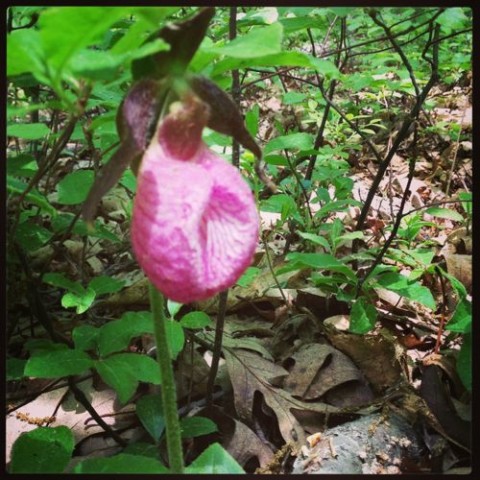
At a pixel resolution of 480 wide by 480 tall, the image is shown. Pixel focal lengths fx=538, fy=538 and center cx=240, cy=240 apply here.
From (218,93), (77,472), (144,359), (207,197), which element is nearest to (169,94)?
(218,93)

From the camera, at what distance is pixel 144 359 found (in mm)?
1000

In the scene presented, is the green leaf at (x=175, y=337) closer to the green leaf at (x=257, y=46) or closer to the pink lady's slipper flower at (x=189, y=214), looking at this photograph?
the pink lady's slipper flower at (x=189, y=214)

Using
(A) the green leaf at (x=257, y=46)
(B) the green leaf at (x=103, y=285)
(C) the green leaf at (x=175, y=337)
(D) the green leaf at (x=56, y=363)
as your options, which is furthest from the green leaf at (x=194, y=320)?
(A) the green leaf at (x=257, y=46)

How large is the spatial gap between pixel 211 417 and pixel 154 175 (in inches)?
30.5

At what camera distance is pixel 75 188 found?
38.9 inches

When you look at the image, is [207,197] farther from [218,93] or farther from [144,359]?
[144,359]

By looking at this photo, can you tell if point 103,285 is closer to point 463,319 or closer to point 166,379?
point 166,379

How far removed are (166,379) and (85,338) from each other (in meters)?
0.31

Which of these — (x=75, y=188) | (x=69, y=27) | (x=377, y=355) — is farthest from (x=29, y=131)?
(x=377, y=355)

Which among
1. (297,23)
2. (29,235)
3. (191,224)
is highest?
(297,23)

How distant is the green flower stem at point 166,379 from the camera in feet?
2.51

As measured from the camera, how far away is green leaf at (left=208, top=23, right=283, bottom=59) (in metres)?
0.61

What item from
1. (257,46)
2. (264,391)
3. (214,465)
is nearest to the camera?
(257,46)

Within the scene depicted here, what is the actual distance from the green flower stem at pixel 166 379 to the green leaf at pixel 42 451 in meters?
0.20
